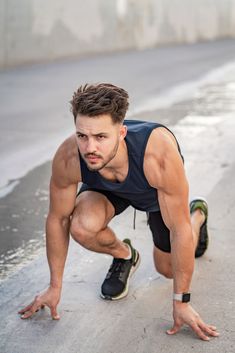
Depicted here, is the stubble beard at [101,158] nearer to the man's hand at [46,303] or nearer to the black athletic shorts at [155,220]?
the black athletic shorts at [155,220]

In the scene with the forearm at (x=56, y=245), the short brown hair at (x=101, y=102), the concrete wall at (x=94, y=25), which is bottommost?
the concrete wall at (x=94, y=25)

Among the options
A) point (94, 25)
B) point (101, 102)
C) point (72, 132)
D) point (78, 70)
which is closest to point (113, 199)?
point (101, 102)

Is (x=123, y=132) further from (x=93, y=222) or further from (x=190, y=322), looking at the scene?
(x=190, y=322)

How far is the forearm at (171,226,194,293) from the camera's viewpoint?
327cm

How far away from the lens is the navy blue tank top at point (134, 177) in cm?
329

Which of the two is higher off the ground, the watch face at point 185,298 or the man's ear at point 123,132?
the man's ear at point 123,132

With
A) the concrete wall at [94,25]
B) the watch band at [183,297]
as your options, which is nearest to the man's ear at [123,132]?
the watch band at [183,297]

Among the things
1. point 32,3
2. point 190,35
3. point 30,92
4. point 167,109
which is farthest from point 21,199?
point 190,35

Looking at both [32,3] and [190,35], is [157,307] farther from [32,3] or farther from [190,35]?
[190,35]

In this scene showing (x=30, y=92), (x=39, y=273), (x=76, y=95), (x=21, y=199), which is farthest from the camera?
(x=30, y=92)

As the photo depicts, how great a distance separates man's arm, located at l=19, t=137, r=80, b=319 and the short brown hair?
32 centimetres

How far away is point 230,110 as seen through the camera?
8.96 meters

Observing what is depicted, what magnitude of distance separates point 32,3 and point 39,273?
34.2 ft

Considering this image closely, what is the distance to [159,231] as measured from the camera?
12.2 ft
